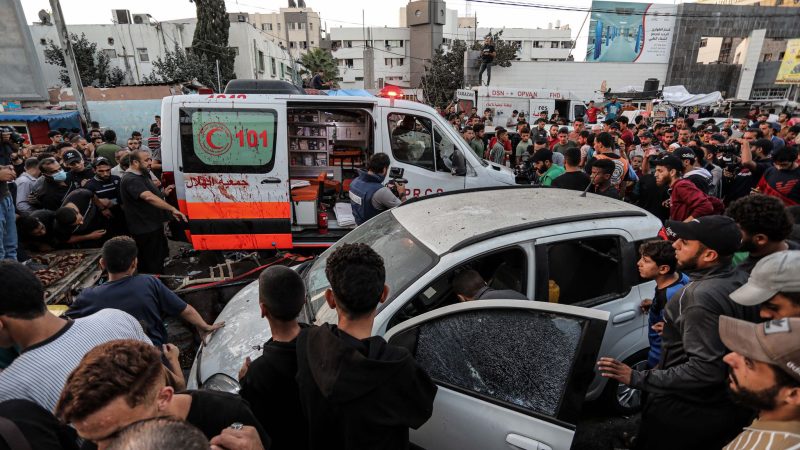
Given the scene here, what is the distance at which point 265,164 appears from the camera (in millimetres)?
4996

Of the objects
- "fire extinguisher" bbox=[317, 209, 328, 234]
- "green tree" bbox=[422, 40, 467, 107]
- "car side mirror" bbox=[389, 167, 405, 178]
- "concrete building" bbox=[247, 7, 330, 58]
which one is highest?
"concrete building" bbox=[247, 7, 330, 58]

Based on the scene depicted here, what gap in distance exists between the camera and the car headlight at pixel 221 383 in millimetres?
2295

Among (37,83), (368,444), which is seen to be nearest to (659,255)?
(368,444)

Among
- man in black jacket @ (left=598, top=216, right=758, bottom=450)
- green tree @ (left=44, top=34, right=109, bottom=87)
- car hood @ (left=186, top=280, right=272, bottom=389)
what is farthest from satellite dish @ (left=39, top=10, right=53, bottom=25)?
man in black jacket @ (left=598, top=216, right=758, bottom=450)

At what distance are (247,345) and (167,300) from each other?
27.2 inches

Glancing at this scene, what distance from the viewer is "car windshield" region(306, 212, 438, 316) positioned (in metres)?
2.38

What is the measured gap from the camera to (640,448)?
88.8 inches

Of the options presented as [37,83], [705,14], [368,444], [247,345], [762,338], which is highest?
[705,14]

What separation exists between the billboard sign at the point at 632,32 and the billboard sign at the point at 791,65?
21.8 ft

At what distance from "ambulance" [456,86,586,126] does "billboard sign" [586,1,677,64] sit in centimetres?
1515

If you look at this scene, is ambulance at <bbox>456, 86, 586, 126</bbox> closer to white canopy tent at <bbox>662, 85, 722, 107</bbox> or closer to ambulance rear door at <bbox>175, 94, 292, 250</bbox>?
white canopy tent at <bbox>662, 85, 722, 107</bbox>

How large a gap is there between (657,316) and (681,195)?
7.27 feet

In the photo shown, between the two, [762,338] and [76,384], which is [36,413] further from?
[762,338]

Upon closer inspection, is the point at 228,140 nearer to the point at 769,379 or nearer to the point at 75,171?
the point at 75,171
